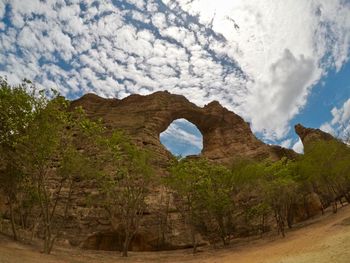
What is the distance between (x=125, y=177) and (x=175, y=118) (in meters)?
46.6

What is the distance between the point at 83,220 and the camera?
52.5m

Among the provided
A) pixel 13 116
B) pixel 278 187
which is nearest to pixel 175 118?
pixel 278 187

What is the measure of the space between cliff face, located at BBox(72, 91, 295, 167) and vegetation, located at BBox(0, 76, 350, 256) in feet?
58.6

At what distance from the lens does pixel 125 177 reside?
137 feet

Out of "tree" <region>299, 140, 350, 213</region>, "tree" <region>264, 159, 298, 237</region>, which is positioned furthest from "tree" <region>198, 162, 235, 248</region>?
"tree" <region>299, 140, 350, 213</region>

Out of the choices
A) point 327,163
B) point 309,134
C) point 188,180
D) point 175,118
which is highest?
point 175,118

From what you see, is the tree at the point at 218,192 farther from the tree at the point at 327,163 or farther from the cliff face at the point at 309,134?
the cliff face at the point at 309,134

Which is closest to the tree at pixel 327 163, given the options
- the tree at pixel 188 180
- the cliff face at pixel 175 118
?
the tree at pixel 188 180

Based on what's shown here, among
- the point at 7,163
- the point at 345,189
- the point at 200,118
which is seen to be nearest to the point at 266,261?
the point at 7,163

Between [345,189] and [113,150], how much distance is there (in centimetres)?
3944

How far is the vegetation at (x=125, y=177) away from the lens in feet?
106

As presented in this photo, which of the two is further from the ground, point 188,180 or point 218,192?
point 188,180

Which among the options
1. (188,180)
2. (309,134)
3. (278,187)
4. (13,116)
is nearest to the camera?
(13,116)

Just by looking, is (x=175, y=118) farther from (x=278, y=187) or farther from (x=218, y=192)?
(x=278, y=187)
